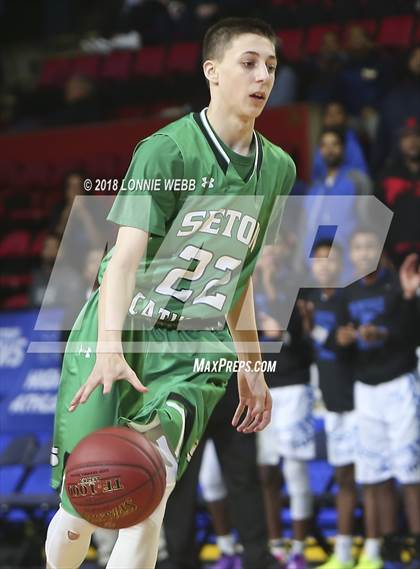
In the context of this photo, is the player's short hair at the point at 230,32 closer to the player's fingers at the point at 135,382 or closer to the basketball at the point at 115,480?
the player's fingers at the point at 135,382

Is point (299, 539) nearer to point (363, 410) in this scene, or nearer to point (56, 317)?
point (363, 410)

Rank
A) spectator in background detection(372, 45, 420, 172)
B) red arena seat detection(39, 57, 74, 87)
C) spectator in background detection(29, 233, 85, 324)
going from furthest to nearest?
red arena seat detection(39, 57, 74, 87) < spectator in background detection(372, 45, 420, 172) < spectator in background detection(29, 233, 85, 324)

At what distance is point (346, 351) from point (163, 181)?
2.43 meters

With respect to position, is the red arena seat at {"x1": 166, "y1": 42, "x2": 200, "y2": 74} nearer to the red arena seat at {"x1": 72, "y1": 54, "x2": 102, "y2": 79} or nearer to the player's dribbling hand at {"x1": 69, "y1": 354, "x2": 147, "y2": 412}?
the red arena seat at {"x1": 72, "y1": 54, "x2": 102, "y2": 79}

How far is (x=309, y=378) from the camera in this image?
6.48 m

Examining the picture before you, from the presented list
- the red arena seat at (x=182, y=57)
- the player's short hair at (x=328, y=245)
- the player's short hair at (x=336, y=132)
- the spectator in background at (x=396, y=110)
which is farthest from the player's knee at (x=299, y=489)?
the red arena seat at (x=182, y=57)

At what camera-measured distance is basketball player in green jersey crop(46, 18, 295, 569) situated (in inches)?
161

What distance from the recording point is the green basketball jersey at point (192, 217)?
4.15 metres

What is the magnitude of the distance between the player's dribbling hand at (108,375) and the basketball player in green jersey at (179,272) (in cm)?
12

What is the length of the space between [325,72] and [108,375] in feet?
16.1

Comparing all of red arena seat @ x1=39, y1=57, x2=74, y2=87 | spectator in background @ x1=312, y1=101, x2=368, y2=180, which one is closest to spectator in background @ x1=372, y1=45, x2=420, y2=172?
spectator in background @ x1=312, y1=101, x2=368, y2=180

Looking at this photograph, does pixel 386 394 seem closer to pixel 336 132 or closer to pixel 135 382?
pixel 336 132

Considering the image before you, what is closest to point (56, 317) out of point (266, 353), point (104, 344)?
point (266, 353)

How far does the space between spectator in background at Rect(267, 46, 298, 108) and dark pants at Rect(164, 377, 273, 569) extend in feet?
7.58
